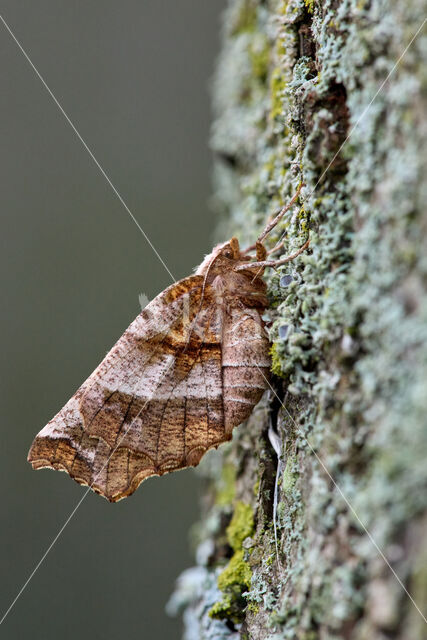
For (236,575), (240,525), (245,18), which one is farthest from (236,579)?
(245,18)

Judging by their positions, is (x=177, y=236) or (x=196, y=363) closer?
(x=196, y=363)

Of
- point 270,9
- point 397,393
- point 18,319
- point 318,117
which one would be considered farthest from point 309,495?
point 18,319

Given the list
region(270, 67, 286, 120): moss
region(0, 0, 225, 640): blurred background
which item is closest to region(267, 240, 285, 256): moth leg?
region(270, 67, 286, 120): moss

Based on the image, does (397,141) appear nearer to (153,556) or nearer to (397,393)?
(397,393)

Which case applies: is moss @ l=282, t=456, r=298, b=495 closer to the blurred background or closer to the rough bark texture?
the rough bark texture

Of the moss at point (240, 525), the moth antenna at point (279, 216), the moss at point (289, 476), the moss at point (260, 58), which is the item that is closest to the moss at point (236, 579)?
the moss at point (240, 525)
